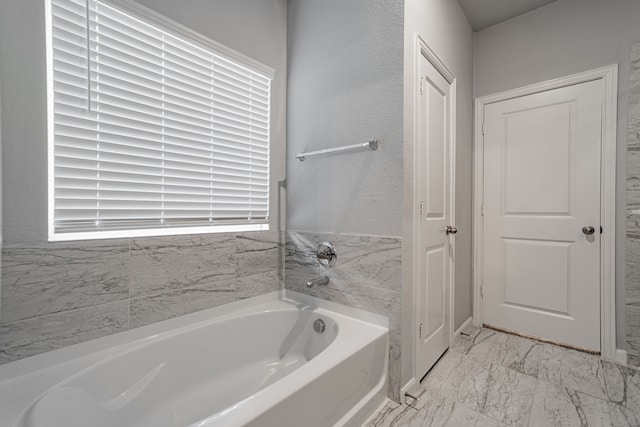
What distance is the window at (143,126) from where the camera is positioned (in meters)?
1.13

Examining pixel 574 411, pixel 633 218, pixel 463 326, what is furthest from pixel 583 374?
pixel 633 218

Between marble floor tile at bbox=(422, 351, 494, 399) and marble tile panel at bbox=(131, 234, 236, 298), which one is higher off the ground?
marble tile panel at bbox=(131, 234, 236, 298)

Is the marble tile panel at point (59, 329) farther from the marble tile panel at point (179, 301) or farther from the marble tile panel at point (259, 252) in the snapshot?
the marble tile panel at point (259, 252)

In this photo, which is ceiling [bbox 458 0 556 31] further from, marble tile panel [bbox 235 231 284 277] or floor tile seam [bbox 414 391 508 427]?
floor tile seam [bbox 414 391 508 427]

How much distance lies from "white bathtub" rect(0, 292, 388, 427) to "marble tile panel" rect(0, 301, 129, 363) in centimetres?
4

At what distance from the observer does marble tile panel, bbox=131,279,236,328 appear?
4.28 feet

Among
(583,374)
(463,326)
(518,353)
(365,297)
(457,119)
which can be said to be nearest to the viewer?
(365,297)

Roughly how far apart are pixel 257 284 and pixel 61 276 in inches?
38.0

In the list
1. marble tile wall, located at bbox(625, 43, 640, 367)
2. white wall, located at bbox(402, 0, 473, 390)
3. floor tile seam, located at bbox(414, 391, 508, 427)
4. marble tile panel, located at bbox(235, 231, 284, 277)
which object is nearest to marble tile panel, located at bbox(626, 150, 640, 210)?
marble tile wall, located at bbox(625, 43, 640, 367)

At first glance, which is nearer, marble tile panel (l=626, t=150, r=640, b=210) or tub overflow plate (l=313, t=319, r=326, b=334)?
tub overflow plate (l=313, t=319, r=326, b=334)

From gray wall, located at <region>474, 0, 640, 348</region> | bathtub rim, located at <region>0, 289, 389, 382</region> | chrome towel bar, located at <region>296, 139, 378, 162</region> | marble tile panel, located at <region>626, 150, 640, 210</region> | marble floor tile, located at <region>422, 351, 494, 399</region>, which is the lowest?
marble floor tile, located at <region>422, 351, 494, 399</region>

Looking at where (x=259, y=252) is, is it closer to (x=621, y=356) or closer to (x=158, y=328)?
(x=158, y=328)

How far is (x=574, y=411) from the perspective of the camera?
4.50 feet

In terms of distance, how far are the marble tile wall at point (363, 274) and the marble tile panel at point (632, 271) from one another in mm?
1650
